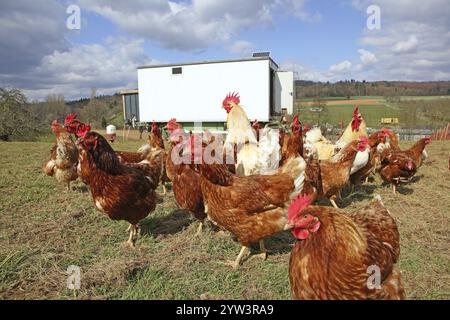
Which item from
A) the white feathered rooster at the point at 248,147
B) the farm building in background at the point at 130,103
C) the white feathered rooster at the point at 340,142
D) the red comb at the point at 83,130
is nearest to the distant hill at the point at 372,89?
the farm building in background at the point at 130,103

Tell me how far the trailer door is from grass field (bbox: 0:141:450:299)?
15307 mm

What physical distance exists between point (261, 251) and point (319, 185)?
1891 millimetres

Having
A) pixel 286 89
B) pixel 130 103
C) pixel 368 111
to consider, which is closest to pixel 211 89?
pixel 286 89

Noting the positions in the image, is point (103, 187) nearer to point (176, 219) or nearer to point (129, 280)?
point (129, 280)

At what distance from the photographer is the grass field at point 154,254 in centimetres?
313

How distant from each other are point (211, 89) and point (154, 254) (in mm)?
16150

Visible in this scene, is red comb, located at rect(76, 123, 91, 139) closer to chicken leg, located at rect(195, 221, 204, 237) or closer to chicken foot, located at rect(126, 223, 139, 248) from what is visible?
chicken foot, located at rect(126, 223, 139, 248)

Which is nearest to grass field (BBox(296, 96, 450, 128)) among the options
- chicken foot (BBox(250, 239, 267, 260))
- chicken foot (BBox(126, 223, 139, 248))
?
chicken foot (BBox(250, 239, 267, 260))

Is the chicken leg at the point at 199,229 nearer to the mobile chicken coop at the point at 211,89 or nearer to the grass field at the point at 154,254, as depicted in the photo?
the grass field at the point at 154,254

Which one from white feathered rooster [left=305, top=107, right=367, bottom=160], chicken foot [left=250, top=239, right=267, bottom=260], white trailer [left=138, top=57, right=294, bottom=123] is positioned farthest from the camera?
white trailer [left=138, top=57, right=294, bottom=123]

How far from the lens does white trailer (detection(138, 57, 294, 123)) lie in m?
17.6

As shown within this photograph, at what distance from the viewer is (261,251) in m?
4.04

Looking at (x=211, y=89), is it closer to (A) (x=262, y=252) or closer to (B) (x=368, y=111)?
(A) (x=262, y=252)
